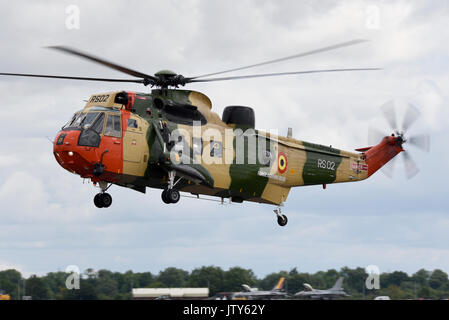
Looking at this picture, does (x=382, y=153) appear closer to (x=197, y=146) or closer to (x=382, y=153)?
(x=382, y=153)

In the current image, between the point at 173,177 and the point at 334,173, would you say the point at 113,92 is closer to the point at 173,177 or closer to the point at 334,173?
the point at 173,177

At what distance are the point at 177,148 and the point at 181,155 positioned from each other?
12.8 inches

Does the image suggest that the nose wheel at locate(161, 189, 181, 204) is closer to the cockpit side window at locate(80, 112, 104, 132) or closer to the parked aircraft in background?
the cockpit side window at locate(80, 112, 104, 132)

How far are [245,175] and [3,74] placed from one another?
11.2 metres

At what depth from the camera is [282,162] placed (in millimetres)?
34719

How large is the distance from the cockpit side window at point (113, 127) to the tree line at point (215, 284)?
3724cm

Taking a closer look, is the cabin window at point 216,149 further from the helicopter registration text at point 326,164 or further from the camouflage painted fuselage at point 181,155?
the helicopter registration text at point 326,164

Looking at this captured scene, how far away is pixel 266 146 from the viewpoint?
3388 cm

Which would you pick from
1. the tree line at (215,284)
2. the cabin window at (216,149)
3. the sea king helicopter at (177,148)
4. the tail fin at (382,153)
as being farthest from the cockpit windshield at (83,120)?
the tree line at (215,284)

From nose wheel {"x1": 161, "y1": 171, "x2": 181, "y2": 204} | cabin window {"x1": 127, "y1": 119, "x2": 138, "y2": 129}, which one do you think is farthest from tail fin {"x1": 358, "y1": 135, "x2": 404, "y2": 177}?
cabin window {"x1": 127, "y1": 119, "x2": 138, "y2": 129}

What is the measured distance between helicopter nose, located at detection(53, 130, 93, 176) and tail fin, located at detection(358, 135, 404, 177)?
652 inches

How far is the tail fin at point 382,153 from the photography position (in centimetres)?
3884
